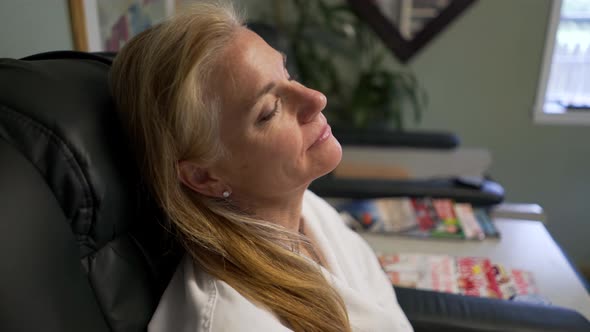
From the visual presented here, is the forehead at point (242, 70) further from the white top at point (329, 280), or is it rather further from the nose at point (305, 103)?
the white top at point (329, 280)

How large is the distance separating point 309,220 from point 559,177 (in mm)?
1933

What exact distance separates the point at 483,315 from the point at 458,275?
0.95 feet

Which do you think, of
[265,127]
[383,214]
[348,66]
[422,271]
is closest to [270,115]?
[265,127]

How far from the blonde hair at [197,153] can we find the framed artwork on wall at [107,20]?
0.98 feet

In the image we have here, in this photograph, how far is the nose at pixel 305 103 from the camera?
2.60 feet

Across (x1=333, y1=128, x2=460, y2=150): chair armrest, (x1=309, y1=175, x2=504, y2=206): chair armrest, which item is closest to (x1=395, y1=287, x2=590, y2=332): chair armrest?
(x1=309, y1=175, x2=504, y2=206): chair armrest

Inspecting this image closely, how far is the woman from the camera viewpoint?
2.29 feet

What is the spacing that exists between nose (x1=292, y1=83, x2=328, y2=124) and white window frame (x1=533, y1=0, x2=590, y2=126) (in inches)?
75.5

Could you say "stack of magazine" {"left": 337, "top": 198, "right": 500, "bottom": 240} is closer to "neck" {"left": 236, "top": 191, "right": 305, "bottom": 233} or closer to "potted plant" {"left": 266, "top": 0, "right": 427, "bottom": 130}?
"neck" {"left": 236, "top": 191, "right": 305, "bottom": 233}

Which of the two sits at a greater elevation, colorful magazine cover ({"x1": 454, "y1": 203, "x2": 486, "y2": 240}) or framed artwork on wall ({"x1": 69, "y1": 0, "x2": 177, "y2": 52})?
framed artwork on wall ({"x1": 69, "y1": 0, "x2": 177, "y2": 52})

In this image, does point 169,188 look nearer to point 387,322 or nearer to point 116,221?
point 116,221

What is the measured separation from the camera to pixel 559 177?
2426mm

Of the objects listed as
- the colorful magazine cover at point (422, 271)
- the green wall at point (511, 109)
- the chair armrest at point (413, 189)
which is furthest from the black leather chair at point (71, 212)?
the green wall at point (511, 109)

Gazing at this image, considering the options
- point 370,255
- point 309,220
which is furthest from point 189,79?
point 370,255
